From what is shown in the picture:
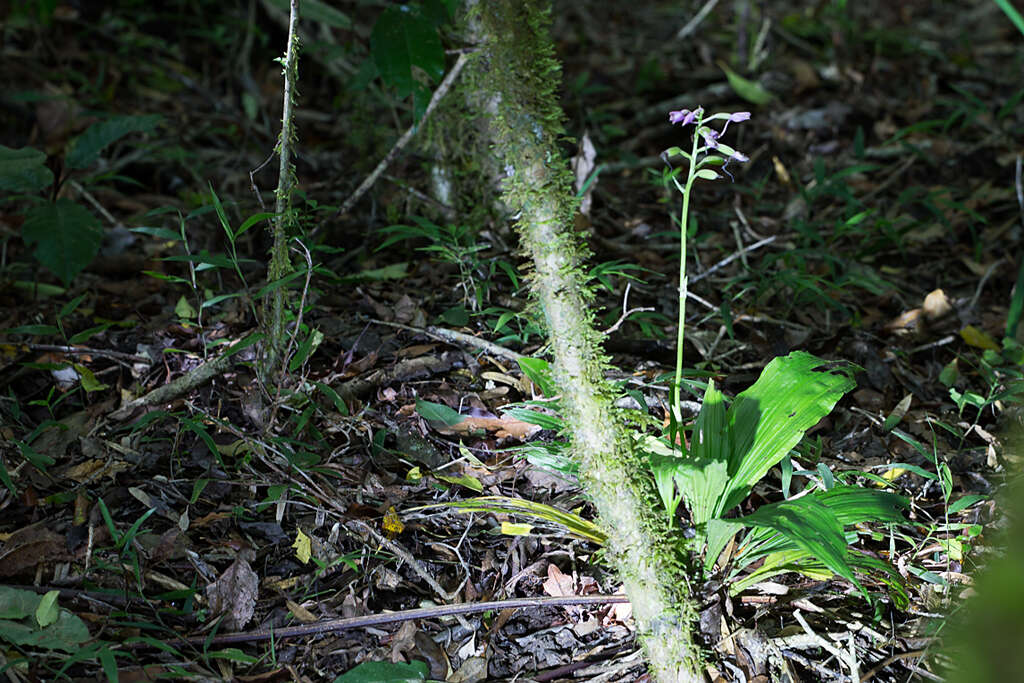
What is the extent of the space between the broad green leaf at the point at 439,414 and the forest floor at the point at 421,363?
0.04 feet

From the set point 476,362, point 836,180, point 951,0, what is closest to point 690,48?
point 836,180

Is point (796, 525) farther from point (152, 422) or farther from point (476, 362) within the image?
point (152, 422)

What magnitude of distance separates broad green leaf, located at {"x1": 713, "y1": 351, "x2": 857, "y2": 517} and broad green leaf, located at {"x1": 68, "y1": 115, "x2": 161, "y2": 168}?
97.8 inches

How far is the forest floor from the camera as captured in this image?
1894 mm

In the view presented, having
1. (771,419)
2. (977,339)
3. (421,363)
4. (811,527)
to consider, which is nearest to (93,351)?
(421,363)

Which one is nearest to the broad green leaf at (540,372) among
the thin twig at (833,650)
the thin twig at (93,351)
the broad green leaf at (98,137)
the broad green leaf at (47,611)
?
the thin twig at (833,650)

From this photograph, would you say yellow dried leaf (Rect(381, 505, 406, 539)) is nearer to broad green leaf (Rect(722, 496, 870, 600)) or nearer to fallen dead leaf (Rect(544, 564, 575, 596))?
fallen dead leaf (Rect(544, 564, 575, 596))

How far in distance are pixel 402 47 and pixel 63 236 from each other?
1328mm

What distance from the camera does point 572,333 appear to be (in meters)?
1.73

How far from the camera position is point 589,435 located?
5.78 feet

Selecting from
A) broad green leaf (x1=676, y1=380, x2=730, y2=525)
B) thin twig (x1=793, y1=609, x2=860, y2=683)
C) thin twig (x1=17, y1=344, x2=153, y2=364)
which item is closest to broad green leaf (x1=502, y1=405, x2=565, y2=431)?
broad green leaf (x1=676, y1=380, x2=730, y2=525)

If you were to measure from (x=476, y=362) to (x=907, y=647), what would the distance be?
1.44 meters

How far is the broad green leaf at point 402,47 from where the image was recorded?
2541mm

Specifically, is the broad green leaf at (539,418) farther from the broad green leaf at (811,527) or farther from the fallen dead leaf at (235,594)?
the fallen dead leaf at (235,594)
